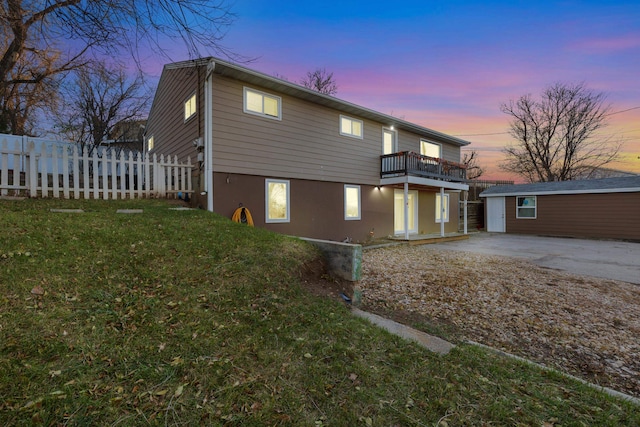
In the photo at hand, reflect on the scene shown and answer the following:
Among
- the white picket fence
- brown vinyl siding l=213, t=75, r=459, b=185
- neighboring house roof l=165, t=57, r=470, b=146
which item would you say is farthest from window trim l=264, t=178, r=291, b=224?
neighboring house roof l=165, t=57, r=470, b=146

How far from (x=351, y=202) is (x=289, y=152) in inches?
130

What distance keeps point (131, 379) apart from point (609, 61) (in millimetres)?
19632

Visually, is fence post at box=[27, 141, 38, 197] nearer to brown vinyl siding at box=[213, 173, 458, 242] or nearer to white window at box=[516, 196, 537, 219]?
brown vinyl siding at box=[213, 173, 458, 242]

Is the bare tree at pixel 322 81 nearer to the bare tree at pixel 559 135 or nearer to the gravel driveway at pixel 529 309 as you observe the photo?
the bare tree at pixel 559 135

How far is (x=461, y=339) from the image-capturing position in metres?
3.23

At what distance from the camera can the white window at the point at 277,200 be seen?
8.62 metres

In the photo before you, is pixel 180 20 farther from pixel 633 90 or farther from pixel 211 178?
pixel 633 90

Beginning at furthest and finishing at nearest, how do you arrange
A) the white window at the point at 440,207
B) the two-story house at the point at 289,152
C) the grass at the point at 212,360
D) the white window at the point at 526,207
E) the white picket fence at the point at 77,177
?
the white window at the point at 526,207
the white window at the point at 440,207
the two-story house at the point at 289,152
the white picket fence at the point at 77,177
the grass at the point at 212,360

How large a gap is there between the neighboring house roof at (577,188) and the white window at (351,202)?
11183 mm

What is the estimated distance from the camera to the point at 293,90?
29.3 ft

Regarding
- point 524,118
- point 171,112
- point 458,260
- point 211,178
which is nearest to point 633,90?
point 524,118

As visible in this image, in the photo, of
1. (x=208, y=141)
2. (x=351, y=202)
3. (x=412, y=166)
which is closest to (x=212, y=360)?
(x=208, y=141)

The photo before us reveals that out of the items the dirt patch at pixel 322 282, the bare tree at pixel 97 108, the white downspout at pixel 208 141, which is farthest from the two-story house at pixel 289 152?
the dirt patch at pixel 322 282

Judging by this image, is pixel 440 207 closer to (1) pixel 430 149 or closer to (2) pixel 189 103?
(1) pixel 430 149
